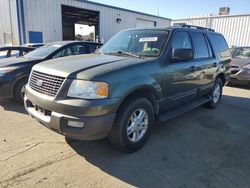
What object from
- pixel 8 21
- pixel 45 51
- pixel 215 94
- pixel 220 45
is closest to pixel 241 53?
pixel 220 45

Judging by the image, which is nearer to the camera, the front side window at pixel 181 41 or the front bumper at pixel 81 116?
the front bumper at pixel 81 116

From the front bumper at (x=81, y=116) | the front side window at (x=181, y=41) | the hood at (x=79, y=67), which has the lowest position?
the front bumper at (x=81, y=116)

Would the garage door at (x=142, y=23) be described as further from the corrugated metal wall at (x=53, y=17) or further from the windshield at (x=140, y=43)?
the windshield at (x=140, y=43)

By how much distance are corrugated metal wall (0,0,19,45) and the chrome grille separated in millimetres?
12176

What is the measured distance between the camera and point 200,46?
15.9 ft

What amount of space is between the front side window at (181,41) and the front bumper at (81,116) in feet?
6.13

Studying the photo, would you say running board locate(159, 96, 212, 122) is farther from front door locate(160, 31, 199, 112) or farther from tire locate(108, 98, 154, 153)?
tire locate(108, 98, 154, 153)

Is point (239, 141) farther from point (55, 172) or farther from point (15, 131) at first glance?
point (15, 131)

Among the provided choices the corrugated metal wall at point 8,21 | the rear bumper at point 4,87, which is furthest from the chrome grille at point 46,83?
the corrugated metal wall at point 8,21

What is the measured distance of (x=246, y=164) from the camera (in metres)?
3.15

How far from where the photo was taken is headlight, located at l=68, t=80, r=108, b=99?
2.70 meters

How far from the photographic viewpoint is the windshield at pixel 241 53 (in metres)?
9.84

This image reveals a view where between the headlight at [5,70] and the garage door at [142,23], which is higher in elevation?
the garage door at [142,23]

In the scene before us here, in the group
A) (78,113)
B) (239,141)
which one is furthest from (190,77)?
(78,113)
